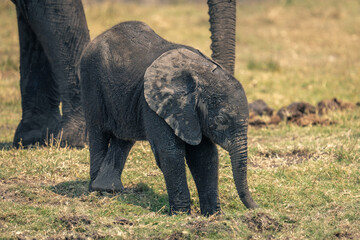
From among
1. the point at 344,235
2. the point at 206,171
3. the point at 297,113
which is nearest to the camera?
the point at 344,235

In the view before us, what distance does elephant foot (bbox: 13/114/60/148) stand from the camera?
7.82 metres

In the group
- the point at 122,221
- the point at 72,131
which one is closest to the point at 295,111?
the point at 72,131

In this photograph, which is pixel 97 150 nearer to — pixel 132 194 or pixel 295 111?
pixel 132 194

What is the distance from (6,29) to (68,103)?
26.2 feet

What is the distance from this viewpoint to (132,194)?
19.4 feet

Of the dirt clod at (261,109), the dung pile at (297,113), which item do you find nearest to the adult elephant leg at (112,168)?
the dung pile at (297,113)

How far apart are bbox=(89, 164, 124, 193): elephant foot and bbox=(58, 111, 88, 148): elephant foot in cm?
164

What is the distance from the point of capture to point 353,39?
16.1m

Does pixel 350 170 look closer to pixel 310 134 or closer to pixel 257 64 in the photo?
pixel 310 134

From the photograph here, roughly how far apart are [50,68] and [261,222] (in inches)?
166

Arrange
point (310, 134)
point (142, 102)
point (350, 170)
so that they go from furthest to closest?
point (310, 134)
point (350, 170)
point (142, 102)

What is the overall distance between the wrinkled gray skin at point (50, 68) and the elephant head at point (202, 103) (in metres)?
2.53

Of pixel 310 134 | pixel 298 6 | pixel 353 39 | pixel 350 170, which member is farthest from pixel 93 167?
pixel 298 6

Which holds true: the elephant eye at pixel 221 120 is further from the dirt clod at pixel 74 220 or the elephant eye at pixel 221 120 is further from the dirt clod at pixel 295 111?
the dirt clod at pixel 295 111
